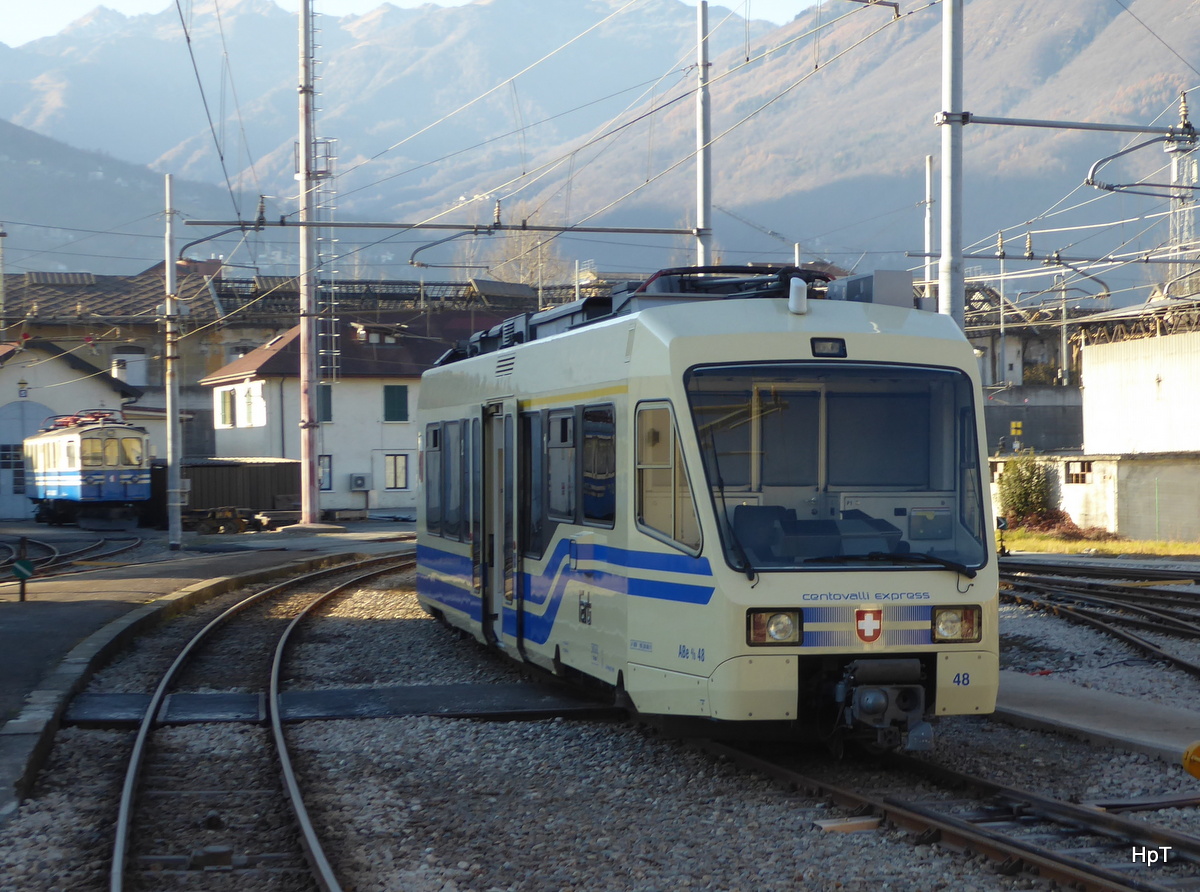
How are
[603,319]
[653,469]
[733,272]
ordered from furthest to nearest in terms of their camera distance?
[733,272] → [603,319] → [653,469]

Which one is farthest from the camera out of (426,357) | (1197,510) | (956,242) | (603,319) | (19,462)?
(426,357)

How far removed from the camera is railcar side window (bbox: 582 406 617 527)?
908 cm

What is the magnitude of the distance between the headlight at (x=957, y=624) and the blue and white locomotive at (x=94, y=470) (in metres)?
40.0

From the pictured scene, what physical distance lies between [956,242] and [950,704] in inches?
262

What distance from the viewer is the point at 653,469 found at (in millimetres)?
8539

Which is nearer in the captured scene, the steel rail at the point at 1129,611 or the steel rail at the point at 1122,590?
the steel rail at the point at 1129,611

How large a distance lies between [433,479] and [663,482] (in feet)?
22.0

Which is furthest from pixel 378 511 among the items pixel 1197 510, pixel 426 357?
pixel 1197 510

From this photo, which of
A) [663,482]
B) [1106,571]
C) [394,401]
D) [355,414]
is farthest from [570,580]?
[394,401]

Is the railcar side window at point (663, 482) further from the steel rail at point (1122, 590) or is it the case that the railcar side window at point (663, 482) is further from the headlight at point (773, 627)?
the steel rail at point (1122, 590)

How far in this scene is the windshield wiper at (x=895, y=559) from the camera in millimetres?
7961

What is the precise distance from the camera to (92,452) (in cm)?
4375

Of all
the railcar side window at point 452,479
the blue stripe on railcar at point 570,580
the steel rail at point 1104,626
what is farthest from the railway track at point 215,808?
the steel rail at point 1104,626

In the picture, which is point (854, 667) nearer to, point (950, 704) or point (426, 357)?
point (950, 704)
